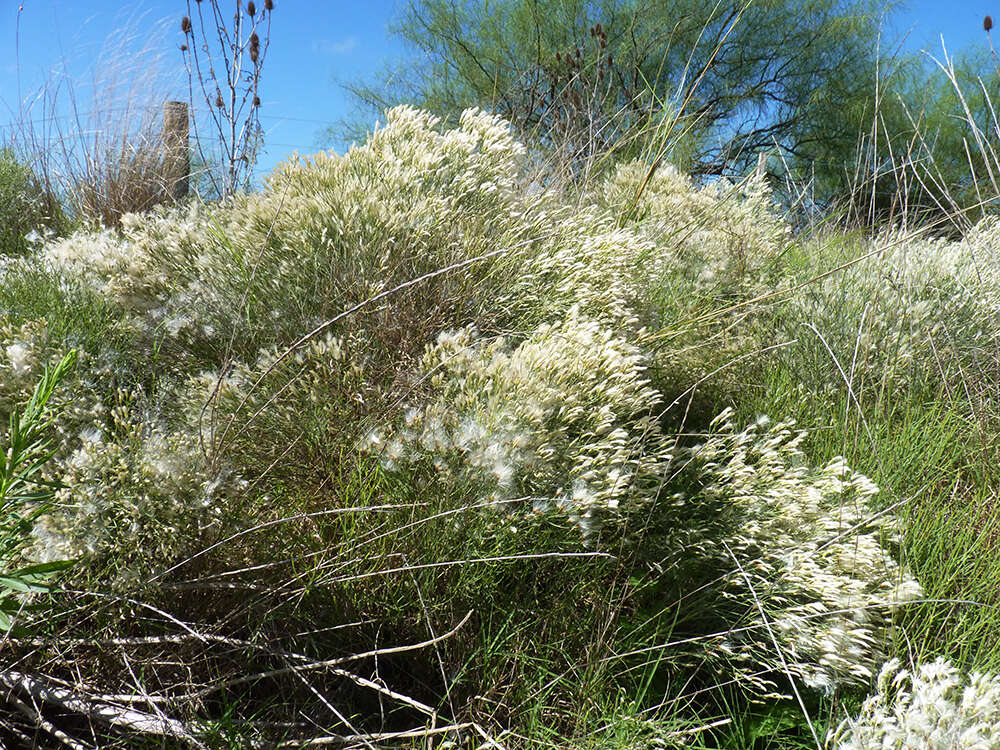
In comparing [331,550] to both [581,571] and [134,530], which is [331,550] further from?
[581,571]

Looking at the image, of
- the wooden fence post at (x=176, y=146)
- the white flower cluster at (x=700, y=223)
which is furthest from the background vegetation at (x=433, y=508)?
the wooden fence post at (x=176, y=146)

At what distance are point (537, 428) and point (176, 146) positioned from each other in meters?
5.94

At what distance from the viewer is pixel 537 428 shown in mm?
1695

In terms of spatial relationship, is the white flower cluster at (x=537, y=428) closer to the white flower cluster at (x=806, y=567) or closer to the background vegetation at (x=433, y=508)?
the background vegetation at (x=433, y=508)

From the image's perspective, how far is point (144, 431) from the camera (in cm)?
179

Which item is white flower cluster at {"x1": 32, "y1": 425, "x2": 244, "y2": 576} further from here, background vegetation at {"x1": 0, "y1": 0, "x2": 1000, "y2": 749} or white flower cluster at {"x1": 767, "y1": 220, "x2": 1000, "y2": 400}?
white flower cluster at {"x1": 767, "y1": 220, "x2": 1000, "y2": 400}

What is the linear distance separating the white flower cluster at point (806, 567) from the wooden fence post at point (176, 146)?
566 cm

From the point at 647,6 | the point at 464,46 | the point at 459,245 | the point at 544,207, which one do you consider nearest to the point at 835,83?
the point at 647,6

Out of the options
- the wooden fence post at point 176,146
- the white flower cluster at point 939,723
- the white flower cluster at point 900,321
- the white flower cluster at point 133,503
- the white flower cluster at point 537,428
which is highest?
the wooden fence post at point 176,146

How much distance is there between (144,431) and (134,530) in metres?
0.37

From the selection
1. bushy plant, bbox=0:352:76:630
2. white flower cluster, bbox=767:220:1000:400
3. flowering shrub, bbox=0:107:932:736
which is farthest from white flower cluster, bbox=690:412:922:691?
bushy plant, bbox=0:352:76:630

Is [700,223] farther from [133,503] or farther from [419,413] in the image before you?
[133,503]

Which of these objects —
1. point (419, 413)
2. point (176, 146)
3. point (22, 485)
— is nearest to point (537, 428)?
point (419, 413)

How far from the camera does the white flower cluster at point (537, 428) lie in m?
1.62
